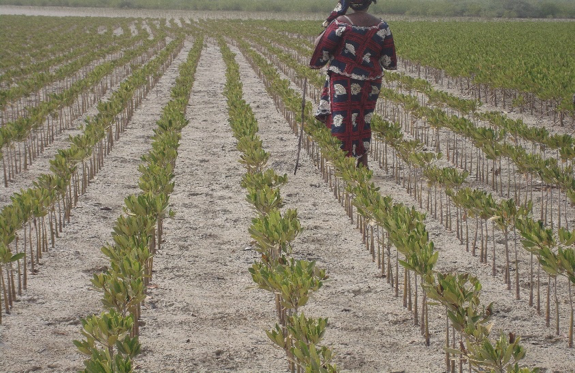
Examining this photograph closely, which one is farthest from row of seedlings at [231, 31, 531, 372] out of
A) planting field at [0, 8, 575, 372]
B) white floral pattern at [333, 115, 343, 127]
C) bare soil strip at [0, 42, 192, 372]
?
bare soil strip at [0, 42, 192, 372]

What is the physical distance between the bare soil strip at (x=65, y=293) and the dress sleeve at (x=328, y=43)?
2149mm

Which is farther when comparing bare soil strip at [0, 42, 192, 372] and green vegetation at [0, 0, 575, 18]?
green vegetation at [0, 0, 575, 18]

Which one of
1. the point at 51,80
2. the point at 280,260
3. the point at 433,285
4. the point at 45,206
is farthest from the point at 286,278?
the point at 51,80

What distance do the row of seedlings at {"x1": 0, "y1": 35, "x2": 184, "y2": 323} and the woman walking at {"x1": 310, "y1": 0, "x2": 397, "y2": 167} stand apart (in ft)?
7.36

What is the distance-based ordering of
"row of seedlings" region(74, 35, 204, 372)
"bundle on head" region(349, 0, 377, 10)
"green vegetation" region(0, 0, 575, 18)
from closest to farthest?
1. "row of seedlings" region(74, 35, 204, 372)
2. "bundle on head" region(349, 0, 377, 10)
3. "green vegetation" region(0, 0, 575, 18)

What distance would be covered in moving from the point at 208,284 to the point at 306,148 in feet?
14.6

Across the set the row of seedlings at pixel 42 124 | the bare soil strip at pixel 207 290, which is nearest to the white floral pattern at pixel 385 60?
the bare soil strip at pixel 207 290

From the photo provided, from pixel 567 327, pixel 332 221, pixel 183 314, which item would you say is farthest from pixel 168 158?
pixel 567 327

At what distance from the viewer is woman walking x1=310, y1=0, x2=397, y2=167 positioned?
6.50 metres

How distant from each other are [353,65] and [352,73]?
2.8 inches

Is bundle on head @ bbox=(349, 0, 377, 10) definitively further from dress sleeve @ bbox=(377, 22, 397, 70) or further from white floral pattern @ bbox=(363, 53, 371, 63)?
white floral pattern @ bbox=(363, 53, 371, 63)

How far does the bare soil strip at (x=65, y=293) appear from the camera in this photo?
144 inches

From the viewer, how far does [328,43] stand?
6.53 metres

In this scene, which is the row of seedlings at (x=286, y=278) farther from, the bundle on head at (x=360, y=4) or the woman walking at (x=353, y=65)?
the bundle on head at (x=360, y=4)
